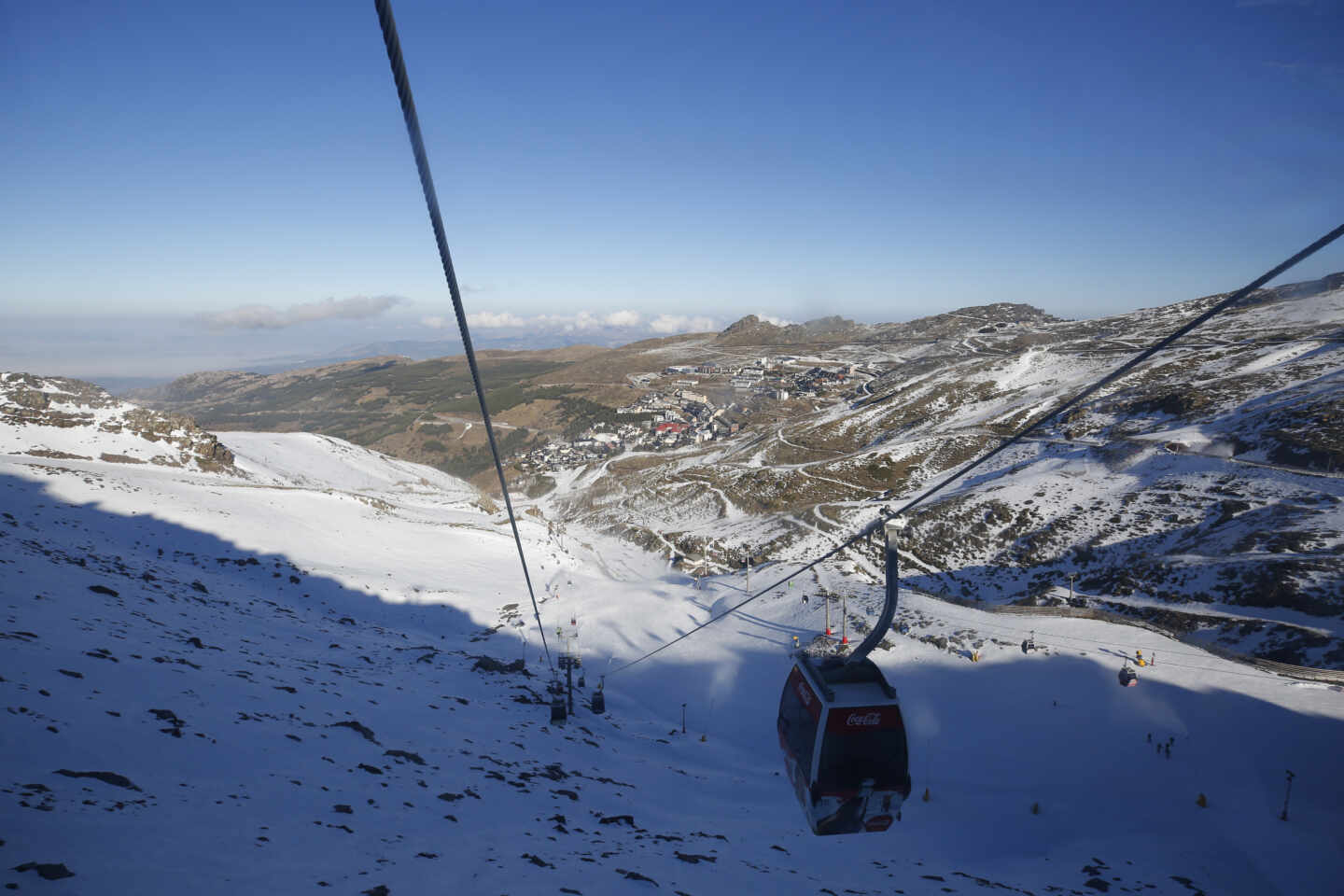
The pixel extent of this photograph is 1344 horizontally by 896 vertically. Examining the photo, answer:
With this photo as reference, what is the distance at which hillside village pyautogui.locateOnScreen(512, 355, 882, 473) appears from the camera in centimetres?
10594

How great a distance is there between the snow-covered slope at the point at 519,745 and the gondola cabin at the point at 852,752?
3854 millimetres

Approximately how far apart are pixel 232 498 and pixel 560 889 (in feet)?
138

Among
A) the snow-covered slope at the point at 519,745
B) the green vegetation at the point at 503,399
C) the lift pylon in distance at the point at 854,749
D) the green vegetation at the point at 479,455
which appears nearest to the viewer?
the snow-covered slope at the point at 519,745

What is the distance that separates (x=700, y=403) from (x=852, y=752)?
122 m

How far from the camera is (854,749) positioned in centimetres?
814

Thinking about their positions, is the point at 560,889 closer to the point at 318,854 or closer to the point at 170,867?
the point at 318,854

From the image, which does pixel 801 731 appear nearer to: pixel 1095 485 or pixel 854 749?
pixel 854 749

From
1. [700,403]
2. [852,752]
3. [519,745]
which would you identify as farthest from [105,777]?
[700,403]

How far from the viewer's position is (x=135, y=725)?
9180mm

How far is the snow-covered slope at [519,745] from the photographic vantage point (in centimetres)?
793

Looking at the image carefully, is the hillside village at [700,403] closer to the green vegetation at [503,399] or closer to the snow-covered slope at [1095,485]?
the snow-covered slope at [1095,485]

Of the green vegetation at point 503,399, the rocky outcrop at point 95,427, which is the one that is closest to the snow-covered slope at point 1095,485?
the rocky outcrop at point 95,427

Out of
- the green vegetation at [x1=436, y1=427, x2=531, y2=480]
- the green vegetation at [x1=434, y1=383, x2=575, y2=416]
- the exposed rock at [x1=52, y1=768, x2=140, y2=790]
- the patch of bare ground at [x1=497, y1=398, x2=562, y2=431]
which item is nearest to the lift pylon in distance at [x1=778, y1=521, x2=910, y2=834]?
the exposed rock at [x1=52, y1=768, x2=140, y2=790]

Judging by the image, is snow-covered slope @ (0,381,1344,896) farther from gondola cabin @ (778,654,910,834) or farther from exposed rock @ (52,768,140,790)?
gondola cabin @ (778,654,910,834)
